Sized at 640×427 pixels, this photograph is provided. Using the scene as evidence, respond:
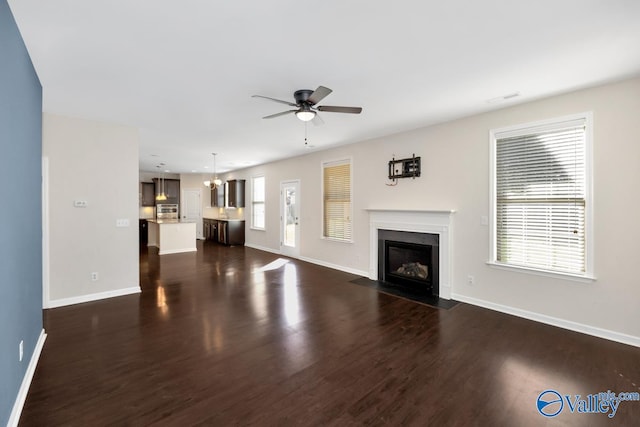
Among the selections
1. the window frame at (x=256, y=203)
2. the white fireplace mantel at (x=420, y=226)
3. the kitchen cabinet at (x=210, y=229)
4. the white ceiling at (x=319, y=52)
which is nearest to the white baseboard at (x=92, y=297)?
the white ceiling at (x=319, y=52)

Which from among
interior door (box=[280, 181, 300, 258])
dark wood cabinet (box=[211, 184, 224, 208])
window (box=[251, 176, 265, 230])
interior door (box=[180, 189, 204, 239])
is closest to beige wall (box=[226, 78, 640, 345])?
interior door (box=[280, 181, 300, 258])

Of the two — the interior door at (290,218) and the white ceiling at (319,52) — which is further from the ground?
the white ceiling at (319,52)

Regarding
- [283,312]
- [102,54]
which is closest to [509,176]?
[283,312]

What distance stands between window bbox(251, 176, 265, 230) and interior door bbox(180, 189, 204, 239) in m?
3.28

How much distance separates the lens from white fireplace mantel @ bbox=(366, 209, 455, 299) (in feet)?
13.9

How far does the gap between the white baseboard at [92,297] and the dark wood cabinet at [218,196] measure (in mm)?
6084

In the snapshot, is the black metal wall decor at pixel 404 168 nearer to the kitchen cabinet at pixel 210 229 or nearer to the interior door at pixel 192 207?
the kitchen cabinet at pixel 210 229

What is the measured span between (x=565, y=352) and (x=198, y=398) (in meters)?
3.36

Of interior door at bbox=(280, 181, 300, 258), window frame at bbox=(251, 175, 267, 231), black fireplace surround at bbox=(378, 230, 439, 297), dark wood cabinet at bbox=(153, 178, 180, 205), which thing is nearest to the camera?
black fireplace surround at bbox=(378, 230, 439, 297)

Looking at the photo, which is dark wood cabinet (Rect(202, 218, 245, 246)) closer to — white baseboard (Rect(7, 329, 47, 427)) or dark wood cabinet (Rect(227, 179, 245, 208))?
dark wood cabinet (Rect(227, 179, 245, 208))

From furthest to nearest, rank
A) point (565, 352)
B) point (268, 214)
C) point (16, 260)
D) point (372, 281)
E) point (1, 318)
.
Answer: point (268, 214), point (372, 281), point (565, 352), point (16, 260), point (1, 318)

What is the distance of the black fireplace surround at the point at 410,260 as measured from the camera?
447cm

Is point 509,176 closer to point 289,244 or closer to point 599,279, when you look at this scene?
point 599,279

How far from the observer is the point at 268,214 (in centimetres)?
835
